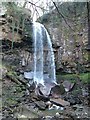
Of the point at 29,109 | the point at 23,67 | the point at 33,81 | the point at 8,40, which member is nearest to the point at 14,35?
the point at 8,40

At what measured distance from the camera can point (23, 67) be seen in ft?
36.3

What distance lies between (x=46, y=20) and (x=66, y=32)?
3.46ft

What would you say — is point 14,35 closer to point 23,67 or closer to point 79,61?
point 23,67

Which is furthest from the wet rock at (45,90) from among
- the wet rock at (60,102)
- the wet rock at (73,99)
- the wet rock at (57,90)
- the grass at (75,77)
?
the grass at (75,77)

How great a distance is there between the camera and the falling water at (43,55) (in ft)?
37.1

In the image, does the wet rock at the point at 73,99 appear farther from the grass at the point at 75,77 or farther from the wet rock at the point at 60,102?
the grass at the point at 75,77

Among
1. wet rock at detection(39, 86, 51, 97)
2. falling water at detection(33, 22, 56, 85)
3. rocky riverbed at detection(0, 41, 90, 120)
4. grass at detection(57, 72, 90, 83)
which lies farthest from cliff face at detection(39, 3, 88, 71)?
wet rock at detection(39, 86, 51, 97)

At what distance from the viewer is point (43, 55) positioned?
456 inches

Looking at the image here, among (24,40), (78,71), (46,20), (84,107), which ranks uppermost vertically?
(46,20)

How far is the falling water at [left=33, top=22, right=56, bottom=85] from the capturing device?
1132 cm

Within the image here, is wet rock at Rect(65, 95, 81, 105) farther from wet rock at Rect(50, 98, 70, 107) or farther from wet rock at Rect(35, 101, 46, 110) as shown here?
wet rock at Rect(35, 101, 46, 110)

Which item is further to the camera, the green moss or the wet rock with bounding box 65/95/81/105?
the green moss

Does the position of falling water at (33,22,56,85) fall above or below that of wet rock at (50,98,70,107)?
above

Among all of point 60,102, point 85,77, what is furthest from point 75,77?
point 60,102
